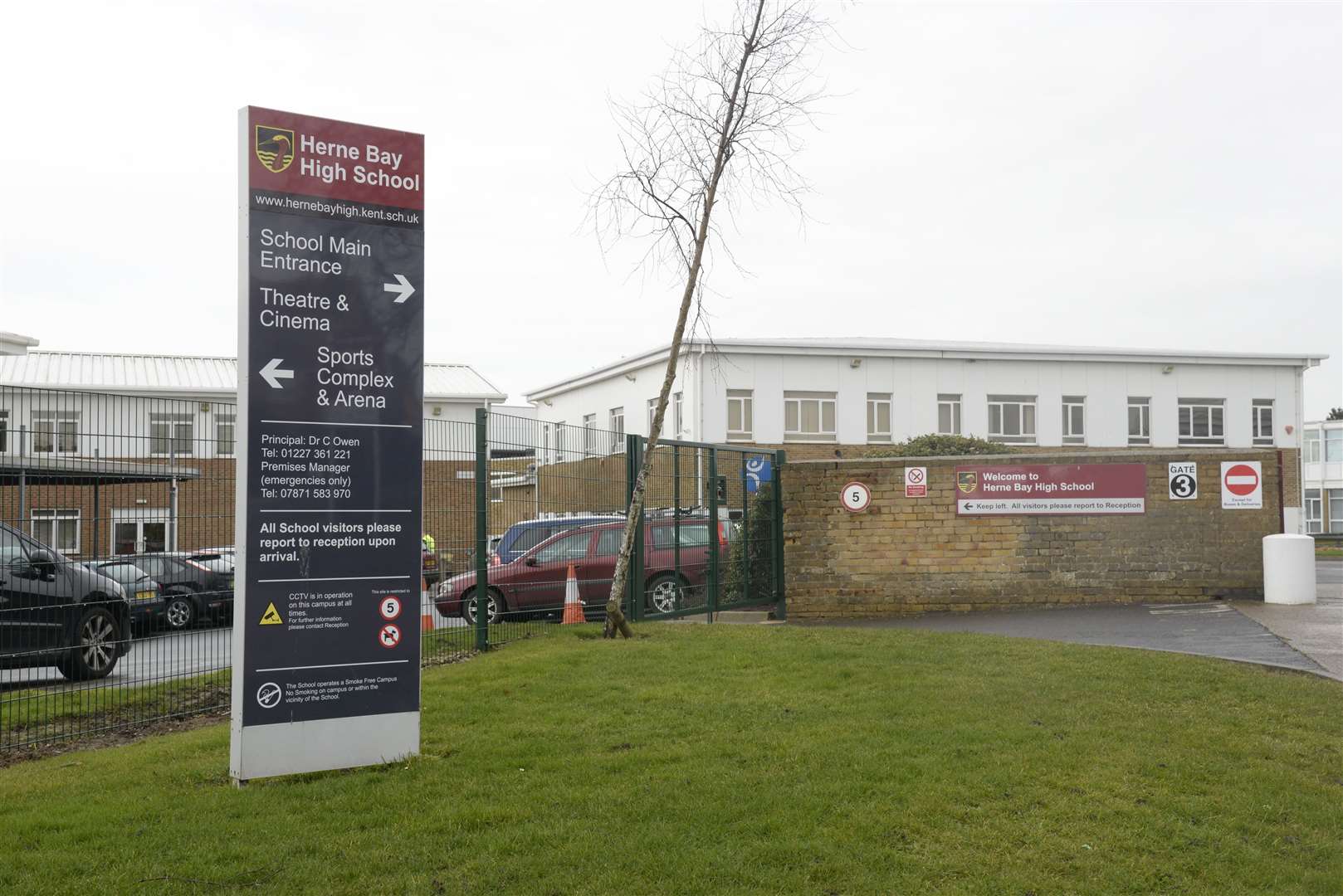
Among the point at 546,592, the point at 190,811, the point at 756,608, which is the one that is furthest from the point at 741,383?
the point at 190,811

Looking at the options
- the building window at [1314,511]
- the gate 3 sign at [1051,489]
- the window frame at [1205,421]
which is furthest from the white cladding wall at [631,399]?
the building window at [1314,511]

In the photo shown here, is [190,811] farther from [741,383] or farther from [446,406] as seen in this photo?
[446,406]

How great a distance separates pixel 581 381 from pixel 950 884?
4013 cm

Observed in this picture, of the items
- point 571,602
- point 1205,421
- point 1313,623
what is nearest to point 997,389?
point 1205,421

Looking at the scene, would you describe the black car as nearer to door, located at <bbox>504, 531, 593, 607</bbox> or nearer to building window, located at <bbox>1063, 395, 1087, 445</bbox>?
door, located at <bbox>504, 531, 593, 607</bbox>

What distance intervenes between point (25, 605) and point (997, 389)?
36919 millimetres

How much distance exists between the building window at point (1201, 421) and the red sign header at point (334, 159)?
4050cm

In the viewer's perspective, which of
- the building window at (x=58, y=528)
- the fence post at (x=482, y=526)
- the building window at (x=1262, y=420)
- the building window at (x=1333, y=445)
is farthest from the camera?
the building window at (x=1333, y=445)

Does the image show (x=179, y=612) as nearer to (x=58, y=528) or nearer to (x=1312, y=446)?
(x=58, y=528)

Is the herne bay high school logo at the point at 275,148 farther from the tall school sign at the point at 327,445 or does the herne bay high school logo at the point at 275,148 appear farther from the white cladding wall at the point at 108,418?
the white cladding wall at the point at 108,418

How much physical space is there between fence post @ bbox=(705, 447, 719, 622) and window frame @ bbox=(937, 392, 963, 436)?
26.6 metres

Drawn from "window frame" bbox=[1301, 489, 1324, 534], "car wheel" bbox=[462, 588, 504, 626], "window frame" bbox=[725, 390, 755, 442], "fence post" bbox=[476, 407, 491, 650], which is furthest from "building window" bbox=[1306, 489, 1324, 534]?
"fence post" bbox=[476, 407, 491, 650]

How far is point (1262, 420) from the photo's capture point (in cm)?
4384

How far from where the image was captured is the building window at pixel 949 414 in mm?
40906
